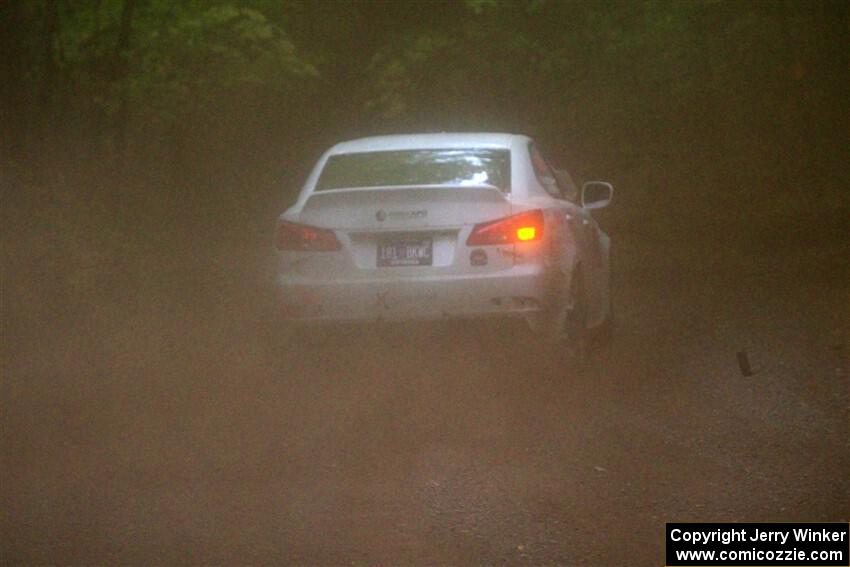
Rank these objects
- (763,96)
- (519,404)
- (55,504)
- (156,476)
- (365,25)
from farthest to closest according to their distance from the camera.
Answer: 1. (763,96)
2. (365,25)
3. (519,404)
4. (156,476)
5. (55,504)

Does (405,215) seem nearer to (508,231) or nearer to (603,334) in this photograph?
(508,231)

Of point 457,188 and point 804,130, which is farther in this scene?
point 804,130

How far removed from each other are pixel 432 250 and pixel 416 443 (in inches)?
65.8

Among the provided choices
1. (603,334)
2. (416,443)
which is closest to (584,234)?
(603,334)

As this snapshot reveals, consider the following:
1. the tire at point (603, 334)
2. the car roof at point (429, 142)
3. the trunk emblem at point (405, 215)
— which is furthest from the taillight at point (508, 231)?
the tire at point (603, 334)

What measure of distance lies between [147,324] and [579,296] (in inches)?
228

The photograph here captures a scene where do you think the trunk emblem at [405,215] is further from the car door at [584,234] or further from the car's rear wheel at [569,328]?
the car door at [584,234]

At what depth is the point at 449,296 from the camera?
33.6 feet

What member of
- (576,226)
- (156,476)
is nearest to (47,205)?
(576,226)

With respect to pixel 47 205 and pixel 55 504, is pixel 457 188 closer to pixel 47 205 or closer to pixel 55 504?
pixel 55 504

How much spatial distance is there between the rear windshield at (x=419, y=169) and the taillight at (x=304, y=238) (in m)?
0.48

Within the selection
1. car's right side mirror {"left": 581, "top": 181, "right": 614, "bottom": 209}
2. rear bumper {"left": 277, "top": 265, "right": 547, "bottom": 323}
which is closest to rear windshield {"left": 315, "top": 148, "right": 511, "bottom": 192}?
rear bumper {"left": 277, "top": 265, "right": 547, "bottom": 323}

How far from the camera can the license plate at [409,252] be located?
33.8 ft

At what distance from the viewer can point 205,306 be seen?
17.3m
